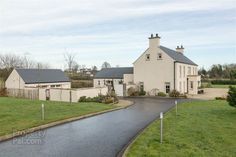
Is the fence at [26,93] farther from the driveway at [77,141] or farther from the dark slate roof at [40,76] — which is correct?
the driveway at [77,141]

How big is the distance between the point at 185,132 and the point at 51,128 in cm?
665

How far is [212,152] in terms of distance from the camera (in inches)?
410

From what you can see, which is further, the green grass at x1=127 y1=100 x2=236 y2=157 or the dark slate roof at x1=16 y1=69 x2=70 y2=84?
the dark slate roof at x1=16 y1=69 x2=70 y2=84

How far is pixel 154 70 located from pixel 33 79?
1746 centimetres

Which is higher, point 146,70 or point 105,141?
point 146,70

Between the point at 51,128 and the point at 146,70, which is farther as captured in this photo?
the point at 146,70

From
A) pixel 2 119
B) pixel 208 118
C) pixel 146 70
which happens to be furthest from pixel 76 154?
pixel 146 70

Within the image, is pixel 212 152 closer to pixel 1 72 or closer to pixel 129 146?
pixel 129 146

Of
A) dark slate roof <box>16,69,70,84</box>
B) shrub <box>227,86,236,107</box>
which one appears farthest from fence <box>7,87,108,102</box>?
shrub <box>227,86,236,107</box>

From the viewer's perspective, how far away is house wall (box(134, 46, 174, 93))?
131 ft

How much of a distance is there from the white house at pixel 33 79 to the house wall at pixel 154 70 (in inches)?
497

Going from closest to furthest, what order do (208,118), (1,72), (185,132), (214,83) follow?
(185,132) < (208,118) < (1,72) < (214,83)

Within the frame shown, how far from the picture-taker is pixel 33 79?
40094 mm

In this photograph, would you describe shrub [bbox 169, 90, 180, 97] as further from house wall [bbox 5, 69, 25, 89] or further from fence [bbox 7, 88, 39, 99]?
house wall [bbox 5, 69, 25, 89]
